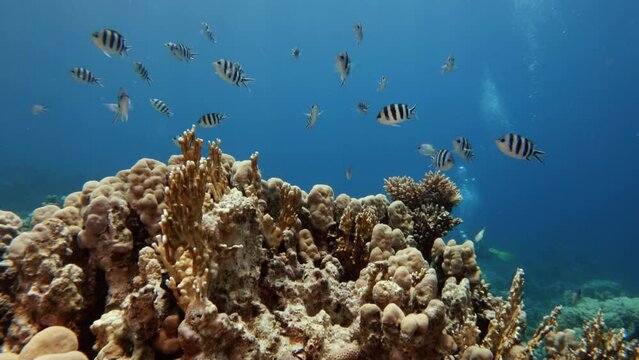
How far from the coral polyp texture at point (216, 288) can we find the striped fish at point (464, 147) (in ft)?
12.0

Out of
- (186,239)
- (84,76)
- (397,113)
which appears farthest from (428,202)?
(84,76)

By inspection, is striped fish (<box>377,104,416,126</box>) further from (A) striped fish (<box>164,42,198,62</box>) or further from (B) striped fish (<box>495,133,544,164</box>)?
A: (A) striped fish (<box>164,42,198,62</box>)

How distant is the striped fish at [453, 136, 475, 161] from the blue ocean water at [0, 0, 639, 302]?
50201 millimetres

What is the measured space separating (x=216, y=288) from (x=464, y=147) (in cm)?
646

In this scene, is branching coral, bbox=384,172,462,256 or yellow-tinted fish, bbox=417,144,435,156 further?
yellow-tinted fish, bbox=417,144,435,156

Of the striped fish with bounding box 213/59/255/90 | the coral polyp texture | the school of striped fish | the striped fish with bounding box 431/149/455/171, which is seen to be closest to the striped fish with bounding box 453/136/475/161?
the school of striped fish

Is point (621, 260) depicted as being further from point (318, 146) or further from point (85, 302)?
point (318, 146)

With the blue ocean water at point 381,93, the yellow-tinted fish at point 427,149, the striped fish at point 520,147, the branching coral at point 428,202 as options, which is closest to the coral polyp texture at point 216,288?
the branching coral at point 428,202

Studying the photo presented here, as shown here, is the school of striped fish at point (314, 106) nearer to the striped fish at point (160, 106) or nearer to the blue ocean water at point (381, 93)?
the striped fish at point (160, 106)

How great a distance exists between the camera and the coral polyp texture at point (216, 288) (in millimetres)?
2529

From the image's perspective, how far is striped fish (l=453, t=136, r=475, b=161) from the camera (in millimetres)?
7613

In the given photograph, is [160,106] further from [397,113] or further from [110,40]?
[397,113]

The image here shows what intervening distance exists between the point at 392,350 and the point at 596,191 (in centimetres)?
12515

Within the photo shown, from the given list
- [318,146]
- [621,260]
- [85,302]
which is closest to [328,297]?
[85,302]
